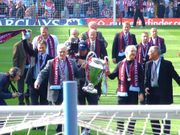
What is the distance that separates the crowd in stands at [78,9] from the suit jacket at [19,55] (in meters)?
15.1

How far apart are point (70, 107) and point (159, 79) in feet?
18.4

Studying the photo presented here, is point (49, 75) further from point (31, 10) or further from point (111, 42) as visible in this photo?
point (31, 10)

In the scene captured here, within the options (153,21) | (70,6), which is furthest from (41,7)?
(153,21)

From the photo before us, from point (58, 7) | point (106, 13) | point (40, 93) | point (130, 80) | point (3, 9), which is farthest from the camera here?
point (106, 13)

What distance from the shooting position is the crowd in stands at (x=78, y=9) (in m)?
26.5

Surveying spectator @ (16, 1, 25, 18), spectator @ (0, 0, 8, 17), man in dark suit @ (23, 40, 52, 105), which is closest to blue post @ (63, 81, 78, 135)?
man in dark suit @ (23, 40, 52, 105)

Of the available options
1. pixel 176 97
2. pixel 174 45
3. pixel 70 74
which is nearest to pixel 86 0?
pixel 174 45

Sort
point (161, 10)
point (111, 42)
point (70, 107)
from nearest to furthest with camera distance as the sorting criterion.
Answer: point (70, 107) < point (111, 42) < point (161, 10)

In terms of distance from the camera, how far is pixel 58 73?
8.75 metres

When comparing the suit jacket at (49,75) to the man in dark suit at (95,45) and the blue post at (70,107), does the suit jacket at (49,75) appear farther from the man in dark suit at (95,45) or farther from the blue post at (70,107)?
the blue post at (70,107)

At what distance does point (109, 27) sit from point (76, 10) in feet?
7.81

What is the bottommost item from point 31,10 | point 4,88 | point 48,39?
point 4,88

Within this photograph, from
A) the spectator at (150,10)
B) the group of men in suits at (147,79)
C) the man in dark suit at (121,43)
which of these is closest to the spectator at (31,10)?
the spectator at (150,10)

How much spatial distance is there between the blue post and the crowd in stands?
22.9 m
